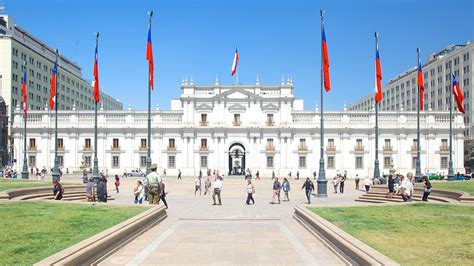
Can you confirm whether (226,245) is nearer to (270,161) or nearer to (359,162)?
(270,161)

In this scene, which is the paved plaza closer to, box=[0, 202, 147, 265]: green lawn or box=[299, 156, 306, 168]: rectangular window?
box=[0, 202, 147, 265]: green lawn

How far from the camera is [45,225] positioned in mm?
12539

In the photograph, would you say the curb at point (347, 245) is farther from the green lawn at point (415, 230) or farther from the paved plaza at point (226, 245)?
the green lawn at point (415, 230)

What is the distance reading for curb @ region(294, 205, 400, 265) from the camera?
28.1ft

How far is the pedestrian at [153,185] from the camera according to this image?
62.1 ft

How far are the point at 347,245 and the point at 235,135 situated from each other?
211ft

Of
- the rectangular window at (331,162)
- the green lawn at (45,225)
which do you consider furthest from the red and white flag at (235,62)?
the green lawn at (45,225)

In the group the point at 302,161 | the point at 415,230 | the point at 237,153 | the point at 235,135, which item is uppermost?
the point at 235,135

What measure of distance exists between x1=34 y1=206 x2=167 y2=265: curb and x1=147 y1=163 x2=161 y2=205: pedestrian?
13.0 ft

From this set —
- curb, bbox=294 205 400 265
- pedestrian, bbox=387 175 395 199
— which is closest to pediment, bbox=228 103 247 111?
pedestrian, bbox=387 175 395 199

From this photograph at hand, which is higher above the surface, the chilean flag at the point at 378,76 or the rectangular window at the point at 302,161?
the chilean flag at the point at 378,76

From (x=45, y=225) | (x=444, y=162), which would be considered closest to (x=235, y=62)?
(x=444, y=162)

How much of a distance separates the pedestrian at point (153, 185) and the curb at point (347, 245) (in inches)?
259

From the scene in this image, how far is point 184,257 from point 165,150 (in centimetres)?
6458
